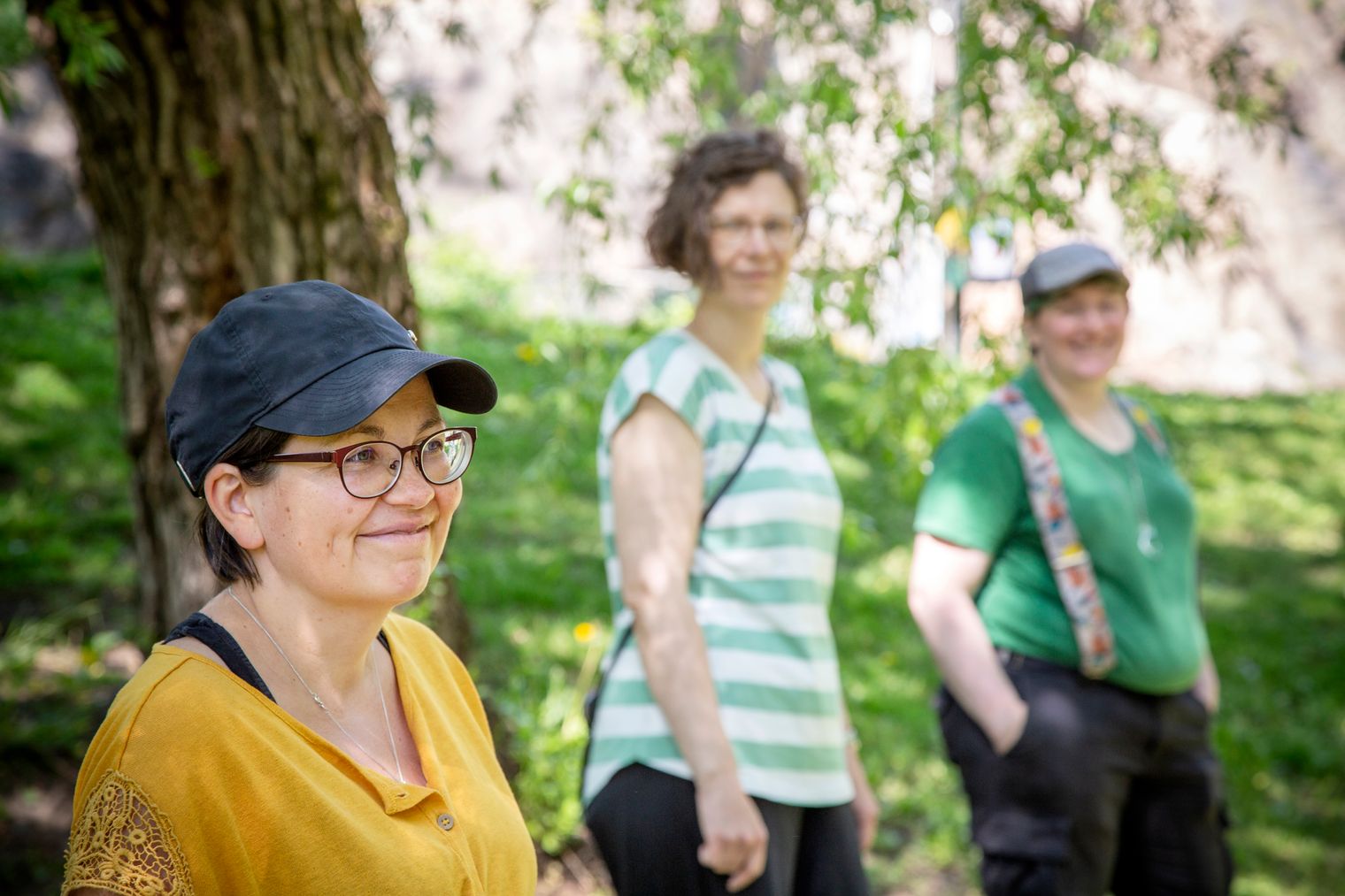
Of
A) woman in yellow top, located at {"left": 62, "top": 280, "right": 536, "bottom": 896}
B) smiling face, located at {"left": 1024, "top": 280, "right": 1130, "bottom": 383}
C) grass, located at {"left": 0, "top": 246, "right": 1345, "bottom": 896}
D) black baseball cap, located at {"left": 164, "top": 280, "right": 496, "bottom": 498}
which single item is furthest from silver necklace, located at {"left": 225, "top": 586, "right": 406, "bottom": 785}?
smiling face, located at {"left": 1024, "top": 280, "right": 1130, "bottom": 383}

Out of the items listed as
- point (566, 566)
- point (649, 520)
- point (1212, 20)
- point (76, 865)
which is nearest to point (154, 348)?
point (649, 520)

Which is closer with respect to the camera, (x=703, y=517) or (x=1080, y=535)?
(x=703, y=517)

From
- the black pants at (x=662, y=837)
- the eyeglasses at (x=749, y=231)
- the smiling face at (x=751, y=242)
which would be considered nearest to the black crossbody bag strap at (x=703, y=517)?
the black pants at (x=662, y=837)

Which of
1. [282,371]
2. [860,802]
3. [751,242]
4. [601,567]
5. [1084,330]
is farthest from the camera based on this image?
[601,567]

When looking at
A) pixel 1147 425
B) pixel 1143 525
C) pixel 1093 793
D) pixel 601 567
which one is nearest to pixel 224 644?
pixel 1093 793

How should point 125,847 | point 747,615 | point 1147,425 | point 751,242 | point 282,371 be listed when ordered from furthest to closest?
1. point 1147,425
2. point 751,242
3. point 747,615
4. point 282,371
5. point 125,847

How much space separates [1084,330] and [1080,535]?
21.0 inches

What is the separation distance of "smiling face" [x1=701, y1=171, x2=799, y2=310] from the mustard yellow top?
1.32 metres

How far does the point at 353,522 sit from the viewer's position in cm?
151

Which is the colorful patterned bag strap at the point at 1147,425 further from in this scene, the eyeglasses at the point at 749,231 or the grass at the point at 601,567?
the eyeglasses at the point at 749,231

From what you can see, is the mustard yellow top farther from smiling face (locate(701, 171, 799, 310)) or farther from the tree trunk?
the tree trunk

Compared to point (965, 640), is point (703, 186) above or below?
above

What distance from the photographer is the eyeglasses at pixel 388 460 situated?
1.48 meters

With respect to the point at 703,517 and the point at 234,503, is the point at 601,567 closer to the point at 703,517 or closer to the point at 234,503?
the point at 703,517
